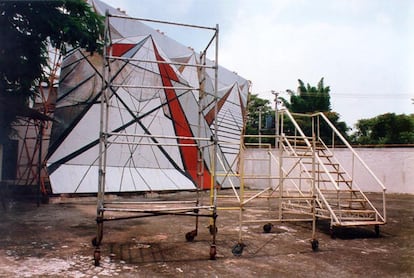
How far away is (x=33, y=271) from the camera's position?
4148 mm

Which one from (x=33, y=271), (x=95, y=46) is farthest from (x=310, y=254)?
(x=95, y=46)

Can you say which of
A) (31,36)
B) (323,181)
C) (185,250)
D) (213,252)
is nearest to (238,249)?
(213,252)

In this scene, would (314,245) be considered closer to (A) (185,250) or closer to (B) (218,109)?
(A) (185,250)

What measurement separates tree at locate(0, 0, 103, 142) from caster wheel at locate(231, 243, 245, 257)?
245 inches

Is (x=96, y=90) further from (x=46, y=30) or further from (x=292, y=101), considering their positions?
(x=292, y=101)

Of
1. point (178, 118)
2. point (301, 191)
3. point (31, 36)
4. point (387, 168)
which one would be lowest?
point (301, 191)

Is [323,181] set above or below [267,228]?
above

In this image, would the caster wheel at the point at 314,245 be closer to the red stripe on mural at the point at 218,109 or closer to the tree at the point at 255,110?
the red stripe on mural at the point at 218,109

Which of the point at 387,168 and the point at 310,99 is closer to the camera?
the point at 387,168

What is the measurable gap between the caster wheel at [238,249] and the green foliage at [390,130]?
21.7 metres

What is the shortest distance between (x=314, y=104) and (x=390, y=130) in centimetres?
572

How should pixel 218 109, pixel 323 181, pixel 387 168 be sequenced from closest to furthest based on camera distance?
1. pixel 323 181
2. pixel 218 109
3. pixel 387 168

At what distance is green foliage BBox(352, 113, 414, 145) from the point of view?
24.5 m

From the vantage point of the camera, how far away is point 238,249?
17.7 ft
